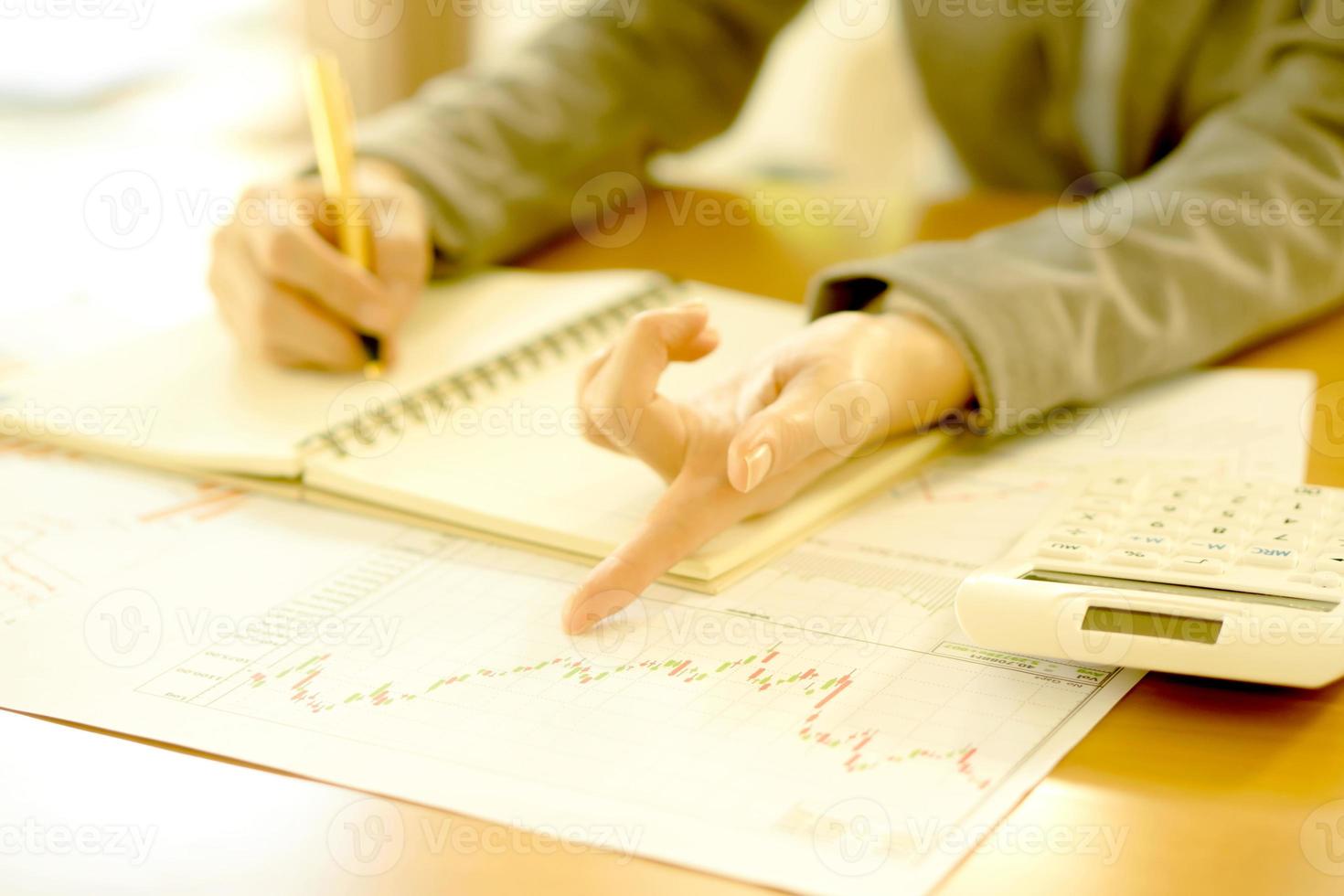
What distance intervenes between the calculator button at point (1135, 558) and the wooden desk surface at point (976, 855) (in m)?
0.04

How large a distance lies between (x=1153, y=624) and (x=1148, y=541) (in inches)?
2.3

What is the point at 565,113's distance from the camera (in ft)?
3.23

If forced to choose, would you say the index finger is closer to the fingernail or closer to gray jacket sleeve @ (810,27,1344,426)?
the fingernail

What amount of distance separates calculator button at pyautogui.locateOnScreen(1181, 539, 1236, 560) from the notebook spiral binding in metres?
0.38

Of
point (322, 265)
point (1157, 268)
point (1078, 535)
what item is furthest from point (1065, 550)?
point (322, 265)

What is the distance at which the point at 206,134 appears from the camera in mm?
1745

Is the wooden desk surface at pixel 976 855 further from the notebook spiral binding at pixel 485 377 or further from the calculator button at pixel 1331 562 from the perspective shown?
the notebook spiral binding at pixel 485 377

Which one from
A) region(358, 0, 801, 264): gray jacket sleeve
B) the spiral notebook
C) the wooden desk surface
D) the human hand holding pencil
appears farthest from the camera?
region(358, 0, 801, 264): gray jacket sleeve

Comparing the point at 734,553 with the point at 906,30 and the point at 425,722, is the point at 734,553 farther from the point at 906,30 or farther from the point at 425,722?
the point at 906,30

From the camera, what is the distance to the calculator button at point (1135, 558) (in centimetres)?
45

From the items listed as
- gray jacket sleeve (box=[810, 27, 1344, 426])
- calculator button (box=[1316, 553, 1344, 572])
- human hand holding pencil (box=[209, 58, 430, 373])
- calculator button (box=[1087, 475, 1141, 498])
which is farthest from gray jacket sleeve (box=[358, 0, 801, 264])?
calculator button (box=[1316, 553, 1344, 572])

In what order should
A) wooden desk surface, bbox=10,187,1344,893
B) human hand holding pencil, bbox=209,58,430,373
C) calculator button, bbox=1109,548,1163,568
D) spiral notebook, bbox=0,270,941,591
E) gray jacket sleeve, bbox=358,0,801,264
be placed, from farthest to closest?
gray jacket sleeve, bbox=358,0,801,264 → human hand holding pencil, bbox=209,58,430,373 → spiral notebook, bbox=0,270,941,591 → calculator button, bbox=1109,548,1163,568 → wooden desk surface, bbox=10,187,1344,893

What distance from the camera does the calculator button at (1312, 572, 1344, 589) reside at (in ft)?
1.37

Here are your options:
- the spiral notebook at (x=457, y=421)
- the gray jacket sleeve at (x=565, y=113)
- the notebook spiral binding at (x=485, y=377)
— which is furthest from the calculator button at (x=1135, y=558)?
the gray jacket sleeve at (x=565, y=113)
